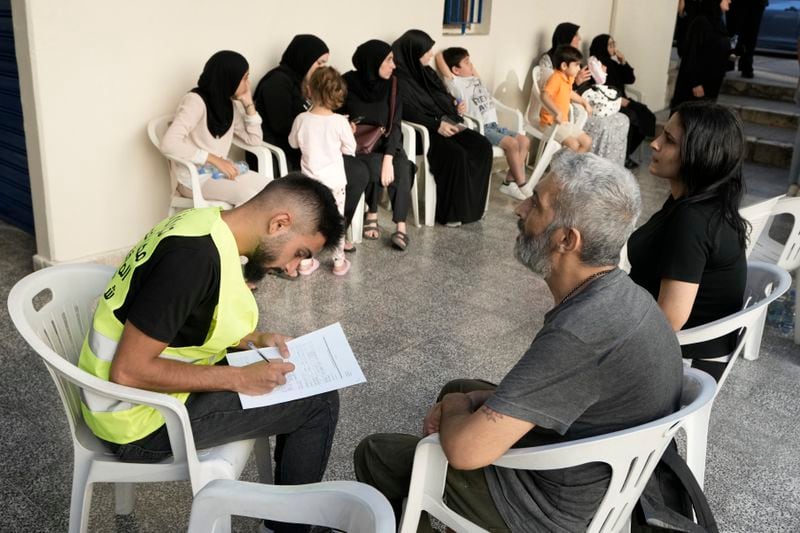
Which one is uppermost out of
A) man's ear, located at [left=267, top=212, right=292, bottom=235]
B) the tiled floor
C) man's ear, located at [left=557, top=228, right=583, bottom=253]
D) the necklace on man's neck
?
man's ear, located at [left=557, top=228, right=583, bottom=253]

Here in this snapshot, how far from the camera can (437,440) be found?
5.41 feet

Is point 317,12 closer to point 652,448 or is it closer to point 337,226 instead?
point 337,226

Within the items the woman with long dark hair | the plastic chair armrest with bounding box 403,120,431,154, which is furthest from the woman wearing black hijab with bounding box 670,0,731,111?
the woman with long dark hair

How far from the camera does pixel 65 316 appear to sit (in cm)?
204

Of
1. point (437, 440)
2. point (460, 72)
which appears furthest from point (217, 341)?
point (460, 72)

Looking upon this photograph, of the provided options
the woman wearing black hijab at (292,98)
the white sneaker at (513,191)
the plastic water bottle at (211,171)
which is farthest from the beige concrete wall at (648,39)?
the plastic water bottle at (211,171)

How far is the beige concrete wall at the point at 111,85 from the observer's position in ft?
11.7

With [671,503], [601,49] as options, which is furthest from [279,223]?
[601,49]

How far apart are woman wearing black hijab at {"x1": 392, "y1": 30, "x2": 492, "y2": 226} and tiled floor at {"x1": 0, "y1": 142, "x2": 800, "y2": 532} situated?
0.76ft

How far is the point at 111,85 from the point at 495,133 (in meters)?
3.08

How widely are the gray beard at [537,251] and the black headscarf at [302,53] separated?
3.07m

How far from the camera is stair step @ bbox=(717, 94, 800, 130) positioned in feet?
28.0

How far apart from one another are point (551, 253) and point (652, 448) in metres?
0.46

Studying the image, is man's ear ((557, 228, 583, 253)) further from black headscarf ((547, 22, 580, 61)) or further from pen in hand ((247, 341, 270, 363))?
black headscarf ((547, 22, 580, 61))
